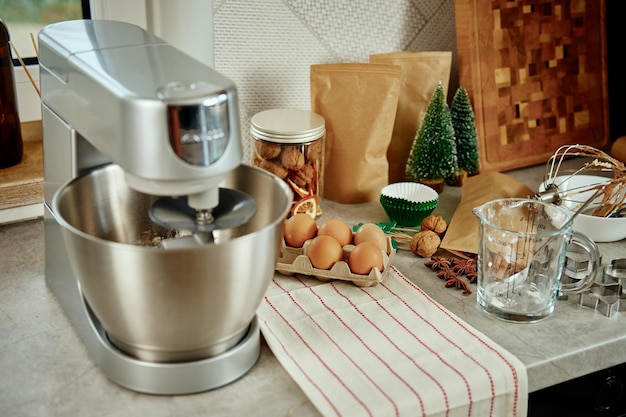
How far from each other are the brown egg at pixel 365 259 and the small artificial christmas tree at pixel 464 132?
0.46 meters

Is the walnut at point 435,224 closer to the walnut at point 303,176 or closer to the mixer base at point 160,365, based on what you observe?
the walnut at point 303,176

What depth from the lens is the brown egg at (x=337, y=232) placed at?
3.65ft

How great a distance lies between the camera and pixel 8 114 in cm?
130

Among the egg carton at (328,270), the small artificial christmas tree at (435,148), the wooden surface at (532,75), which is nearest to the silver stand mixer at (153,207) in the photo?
the egg carton at (328,270)

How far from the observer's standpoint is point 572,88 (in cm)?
162

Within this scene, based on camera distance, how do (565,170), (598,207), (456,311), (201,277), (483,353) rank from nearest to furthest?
1. (201,277)
2. (483,353)
3. (456,311)
4. (598,207)
5. (565,170)

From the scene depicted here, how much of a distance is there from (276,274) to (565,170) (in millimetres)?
697

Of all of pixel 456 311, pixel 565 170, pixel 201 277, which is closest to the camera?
pixel 201 277

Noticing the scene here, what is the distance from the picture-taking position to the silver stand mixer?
723 millimetres

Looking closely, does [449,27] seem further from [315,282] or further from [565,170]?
[315,282]

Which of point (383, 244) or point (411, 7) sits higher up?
point (411, 7)

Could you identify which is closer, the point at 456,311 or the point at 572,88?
the point at 456,311

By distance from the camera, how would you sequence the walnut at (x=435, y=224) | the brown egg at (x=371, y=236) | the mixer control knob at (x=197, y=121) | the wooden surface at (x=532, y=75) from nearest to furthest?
the mixer control knob at (x=197, y=121) → the brown egg at (x=371, y=236) → the walnut at (x=435, y=224) → the wooden surface at (x=532, y=75)

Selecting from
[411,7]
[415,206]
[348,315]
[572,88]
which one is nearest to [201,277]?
[348,315]
